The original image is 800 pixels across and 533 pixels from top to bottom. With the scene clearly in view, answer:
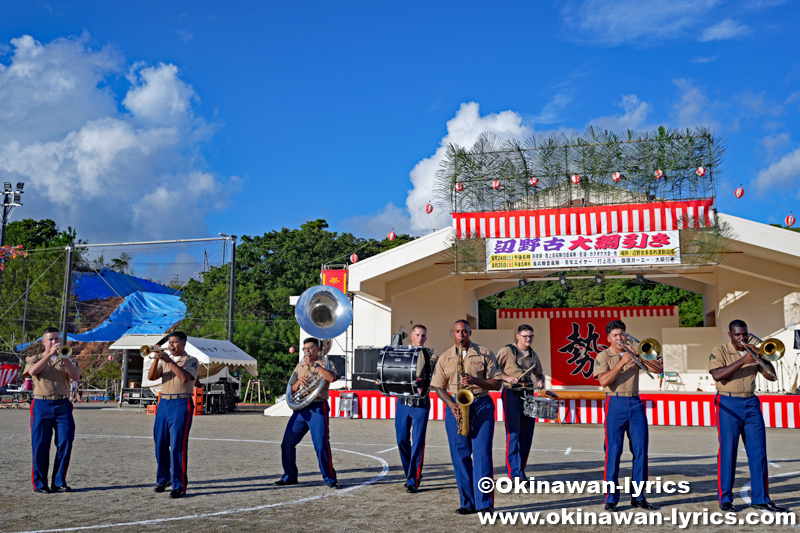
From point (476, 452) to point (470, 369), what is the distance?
0.74m

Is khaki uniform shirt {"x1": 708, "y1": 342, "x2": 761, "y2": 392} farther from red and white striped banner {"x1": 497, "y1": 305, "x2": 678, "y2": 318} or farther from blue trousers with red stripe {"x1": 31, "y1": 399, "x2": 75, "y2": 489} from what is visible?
red and white striped banner {"x1": 497, "y1": 305, "x2": 678, "y2": 318}

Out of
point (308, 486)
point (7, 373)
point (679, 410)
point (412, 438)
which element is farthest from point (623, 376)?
point (7, 373)

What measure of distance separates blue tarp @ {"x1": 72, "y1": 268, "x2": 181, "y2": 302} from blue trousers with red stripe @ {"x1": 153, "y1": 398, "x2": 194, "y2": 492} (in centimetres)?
5348

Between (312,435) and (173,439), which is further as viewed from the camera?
(312,435)

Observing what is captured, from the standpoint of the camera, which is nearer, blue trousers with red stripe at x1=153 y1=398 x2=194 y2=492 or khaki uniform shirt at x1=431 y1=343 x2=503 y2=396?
khaki uniform shirt at x1=431 y1=343 x2=503 y2=396

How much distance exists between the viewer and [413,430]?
7523mm

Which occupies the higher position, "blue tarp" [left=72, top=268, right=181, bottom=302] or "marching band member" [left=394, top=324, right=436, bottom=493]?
"blue tarp" [left=72, top=268, right=181, bottom=302]

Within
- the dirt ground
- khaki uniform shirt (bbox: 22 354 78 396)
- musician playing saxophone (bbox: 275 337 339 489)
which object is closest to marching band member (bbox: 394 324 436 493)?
the dirt ground

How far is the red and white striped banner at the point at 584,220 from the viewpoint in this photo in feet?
61.6

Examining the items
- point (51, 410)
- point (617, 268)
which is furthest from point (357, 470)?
point (617, 268)

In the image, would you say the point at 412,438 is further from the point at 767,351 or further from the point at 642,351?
the point at 767,351

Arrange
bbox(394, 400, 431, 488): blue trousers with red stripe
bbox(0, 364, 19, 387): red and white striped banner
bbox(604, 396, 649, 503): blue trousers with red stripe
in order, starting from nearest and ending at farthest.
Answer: bbox(604, 396, 649, 503): blue trousers with red stripe → bbox(394, 400, 431, 488): blue trousers with red stripe → bbox(0, 364, 19, 387): red and white striped banner

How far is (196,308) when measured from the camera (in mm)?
38969

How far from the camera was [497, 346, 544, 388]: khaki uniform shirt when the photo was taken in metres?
7.10
